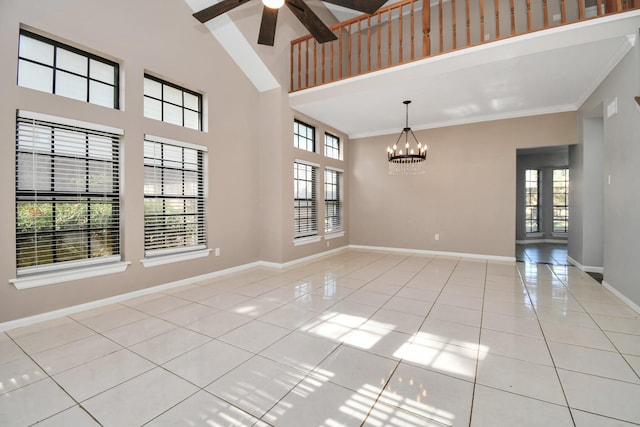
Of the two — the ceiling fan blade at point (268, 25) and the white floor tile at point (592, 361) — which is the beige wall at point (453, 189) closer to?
the white floor tile at point (592, 361)

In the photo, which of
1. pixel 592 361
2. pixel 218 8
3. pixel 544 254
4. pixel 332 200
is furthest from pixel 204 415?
pixel 544 254

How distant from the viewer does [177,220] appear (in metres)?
4.01

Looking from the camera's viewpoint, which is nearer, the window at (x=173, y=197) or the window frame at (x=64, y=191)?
the window frame at (x=64, y=191)

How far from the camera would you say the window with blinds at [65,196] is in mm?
2752

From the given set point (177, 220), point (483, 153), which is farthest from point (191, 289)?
point (483, 153)

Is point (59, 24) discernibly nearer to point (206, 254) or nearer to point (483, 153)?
point (206, 254)

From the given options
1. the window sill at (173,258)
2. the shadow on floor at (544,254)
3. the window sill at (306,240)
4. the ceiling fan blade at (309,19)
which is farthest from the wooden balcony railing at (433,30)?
the shadow on floor at (544,254)

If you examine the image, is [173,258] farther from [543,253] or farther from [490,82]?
[543,253]

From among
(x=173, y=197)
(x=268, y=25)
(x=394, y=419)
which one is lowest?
(x=394, y=419)

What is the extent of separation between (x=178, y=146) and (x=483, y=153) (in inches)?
217

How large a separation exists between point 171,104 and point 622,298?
605 centimetres

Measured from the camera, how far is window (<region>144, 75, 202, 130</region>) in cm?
375

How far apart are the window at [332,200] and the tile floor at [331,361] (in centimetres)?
305

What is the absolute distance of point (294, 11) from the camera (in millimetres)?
2746
